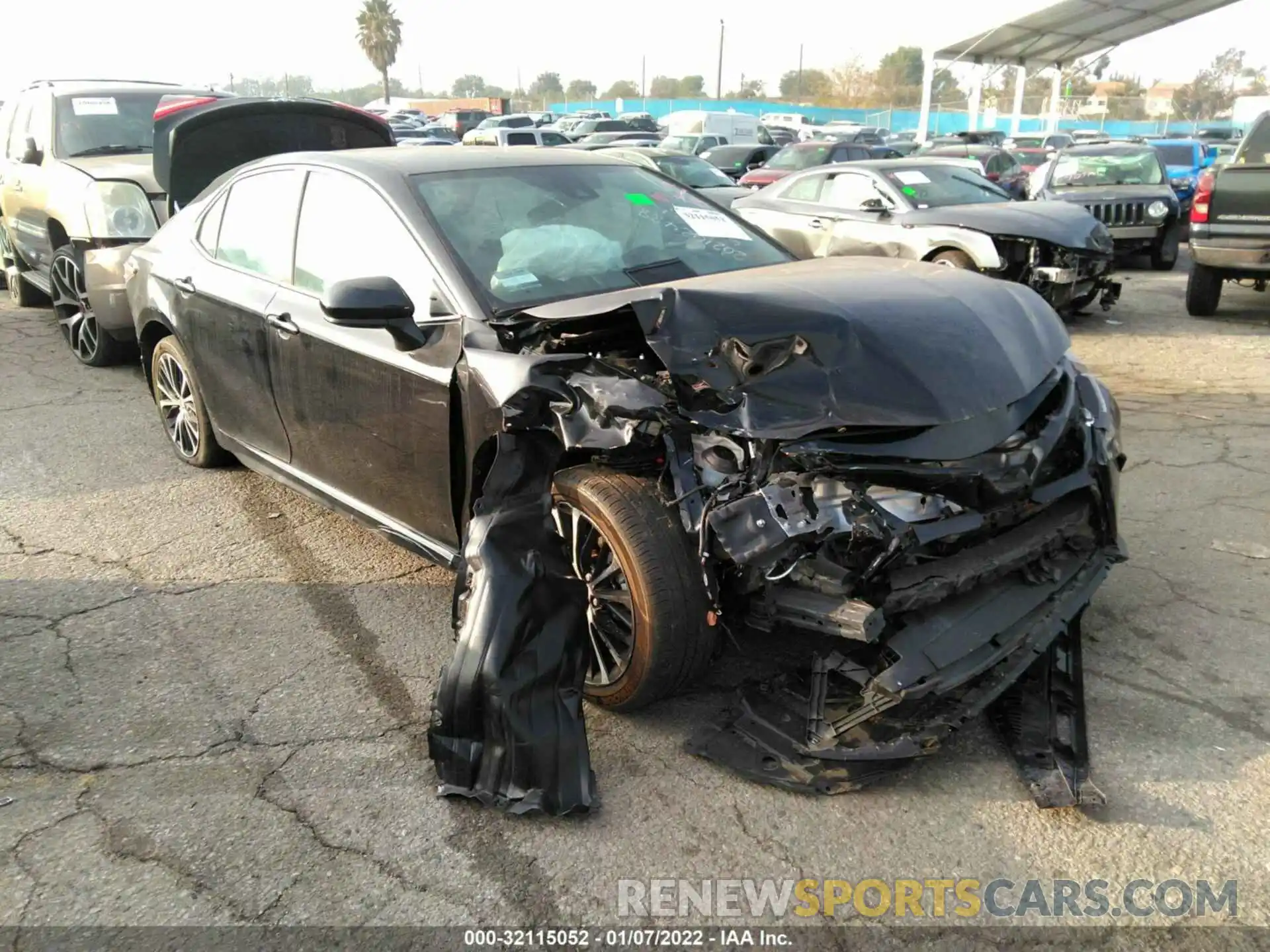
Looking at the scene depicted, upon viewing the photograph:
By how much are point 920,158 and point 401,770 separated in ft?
31.5

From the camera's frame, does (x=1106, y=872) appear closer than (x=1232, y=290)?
Yes

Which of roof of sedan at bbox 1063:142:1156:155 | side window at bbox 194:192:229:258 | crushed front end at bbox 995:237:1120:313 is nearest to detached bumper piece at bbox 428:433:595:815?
side window at bbox 194:192:229:258

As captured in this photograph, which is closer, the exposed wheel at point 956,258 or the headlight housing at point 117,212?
the headlight housing at point 117,212

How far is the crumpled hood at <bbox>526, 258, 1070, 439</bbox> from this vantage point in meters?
2.76

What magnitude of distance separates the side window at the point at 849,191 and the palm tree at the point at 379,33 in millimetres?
84044

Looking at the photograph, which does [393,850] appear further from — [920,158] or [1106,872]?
[920,158]

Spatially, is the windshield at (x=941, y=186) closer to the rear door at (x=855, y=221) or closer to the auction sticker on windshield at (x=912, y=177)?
the auction sticker on windshield at (x=912, y=177)

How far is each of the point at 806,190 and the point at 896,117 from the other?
4791 centimetres

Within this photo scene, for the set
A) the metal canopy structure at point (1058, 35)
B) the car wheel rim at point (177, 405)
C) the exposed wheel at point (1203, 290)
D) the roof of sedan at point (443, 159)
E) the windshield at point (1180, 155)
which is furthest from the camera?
the metal canopy structure at point (1058, 35)

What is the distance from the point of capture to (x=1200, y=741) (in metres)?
2.97

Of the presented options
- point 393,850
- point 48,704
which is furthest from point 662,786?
point 48,704

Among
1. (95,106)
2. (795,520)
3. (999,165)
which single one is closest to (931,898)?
(795,520)

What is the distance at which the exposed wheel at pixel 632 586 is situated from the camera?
2.83 metres

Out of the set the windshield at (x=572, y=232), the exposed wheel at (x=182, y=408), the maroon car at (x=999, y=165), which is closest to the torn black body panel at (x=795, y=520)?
the windshield at (x=572, y=232)
